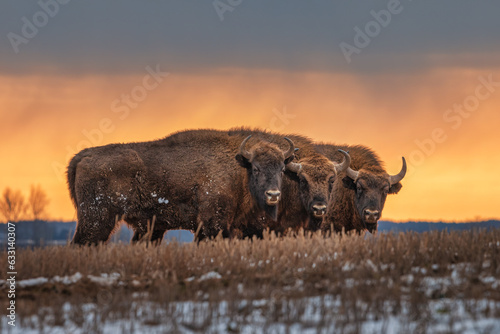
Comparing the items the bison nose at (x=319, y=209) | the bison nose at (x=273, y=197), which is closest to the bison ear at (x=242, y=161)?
the bison nose at (x=273, y=197)

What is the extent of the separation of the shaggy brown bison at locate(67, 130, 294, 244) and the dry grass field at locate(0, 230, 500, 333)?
3.18 m

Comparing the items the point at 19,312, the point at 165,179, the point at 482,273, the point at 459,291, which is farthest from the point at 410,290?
the point at 165,179

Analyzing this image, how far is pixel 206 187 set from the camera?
51.2ft

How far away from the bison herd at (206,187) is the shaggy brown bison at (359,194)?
57 millimetres

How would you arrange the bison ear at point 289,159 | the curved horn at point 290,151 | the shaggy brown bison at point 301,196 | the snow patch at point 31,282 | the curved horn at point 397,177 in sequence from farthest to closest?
the curved horn at point 397,177
the bison ear at point 289,159
the curved horn at point 290,151
the shaggy brown bison at point 301,196
the snow patch at point 31,282

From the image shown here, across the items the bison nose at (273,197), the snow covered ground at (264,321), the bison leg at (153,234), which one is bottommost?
the snow covered ground at (264,321)

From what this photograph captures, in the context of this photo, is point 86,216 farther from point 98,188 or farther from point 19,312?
point 19,312

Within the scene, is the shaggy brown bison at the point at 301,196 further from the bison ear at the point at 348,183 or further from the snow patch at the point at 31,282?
the snow patch at the point at 31,282

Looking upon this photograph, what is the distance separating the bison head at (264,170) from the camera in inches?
604

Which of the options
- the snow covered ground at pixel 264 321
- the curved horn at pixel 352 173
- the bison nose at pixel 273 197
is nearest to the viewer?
the snow covered ground at pixel 264 321

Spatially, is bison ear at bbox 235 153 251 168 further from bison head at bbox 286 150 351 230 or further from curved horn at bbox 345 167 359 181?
curved horn at bbox 345 167 359 181

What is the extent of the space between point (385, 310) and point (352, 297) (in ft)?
1.60

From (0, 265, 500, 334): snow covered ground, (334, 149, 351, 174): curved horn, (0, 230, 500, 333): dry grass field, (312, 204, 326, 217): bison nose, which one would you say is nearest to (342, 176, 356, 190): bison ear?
(334, 149, 351, 174): curved horn

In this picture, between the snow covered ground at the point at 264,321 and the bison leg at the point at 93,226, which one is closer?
the snow covered ground at the point at 264,321
